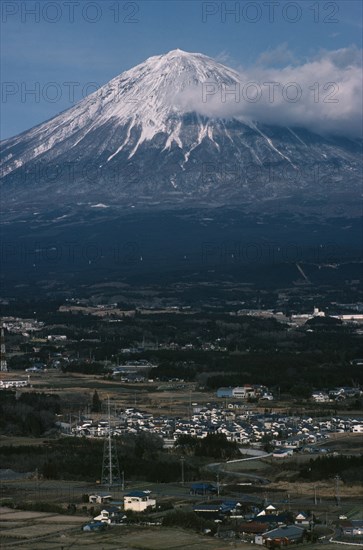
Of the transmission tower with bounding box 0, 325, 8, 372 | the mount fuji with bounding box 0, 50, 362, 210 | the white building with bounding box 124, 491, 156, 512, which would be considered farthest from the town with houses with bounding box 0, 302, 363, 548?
the mount fuji with bounding box 0, 50, 362, 210

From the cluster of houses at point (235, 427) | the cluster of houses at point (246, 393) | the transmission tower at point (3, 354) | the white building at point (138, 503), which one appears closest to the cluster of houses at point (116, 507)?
the white building at point (138, 503)

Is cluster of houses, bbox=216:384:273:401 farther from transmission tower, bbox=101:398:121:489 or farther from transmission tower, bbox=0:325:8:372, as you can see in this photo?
transmission tower, bbox=101:398:121:489

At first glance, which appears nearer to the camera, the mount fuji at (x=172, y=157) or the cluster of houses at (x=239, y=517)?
the cluster of houses at (x=239, y=517)

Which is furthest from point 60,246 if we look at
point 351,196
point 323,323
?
point 323,323

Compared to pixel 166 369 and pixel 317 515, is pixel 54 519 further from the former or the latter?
pixel 166 369

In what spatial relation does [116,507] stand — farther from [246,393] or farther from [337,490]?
[246,393]

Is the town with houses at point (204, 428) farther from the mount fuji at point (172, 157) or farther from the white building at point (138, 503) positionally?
the mount fuji at point (172, 157)

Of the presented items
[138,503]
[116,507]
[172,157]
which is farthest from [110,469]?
[172,157]
